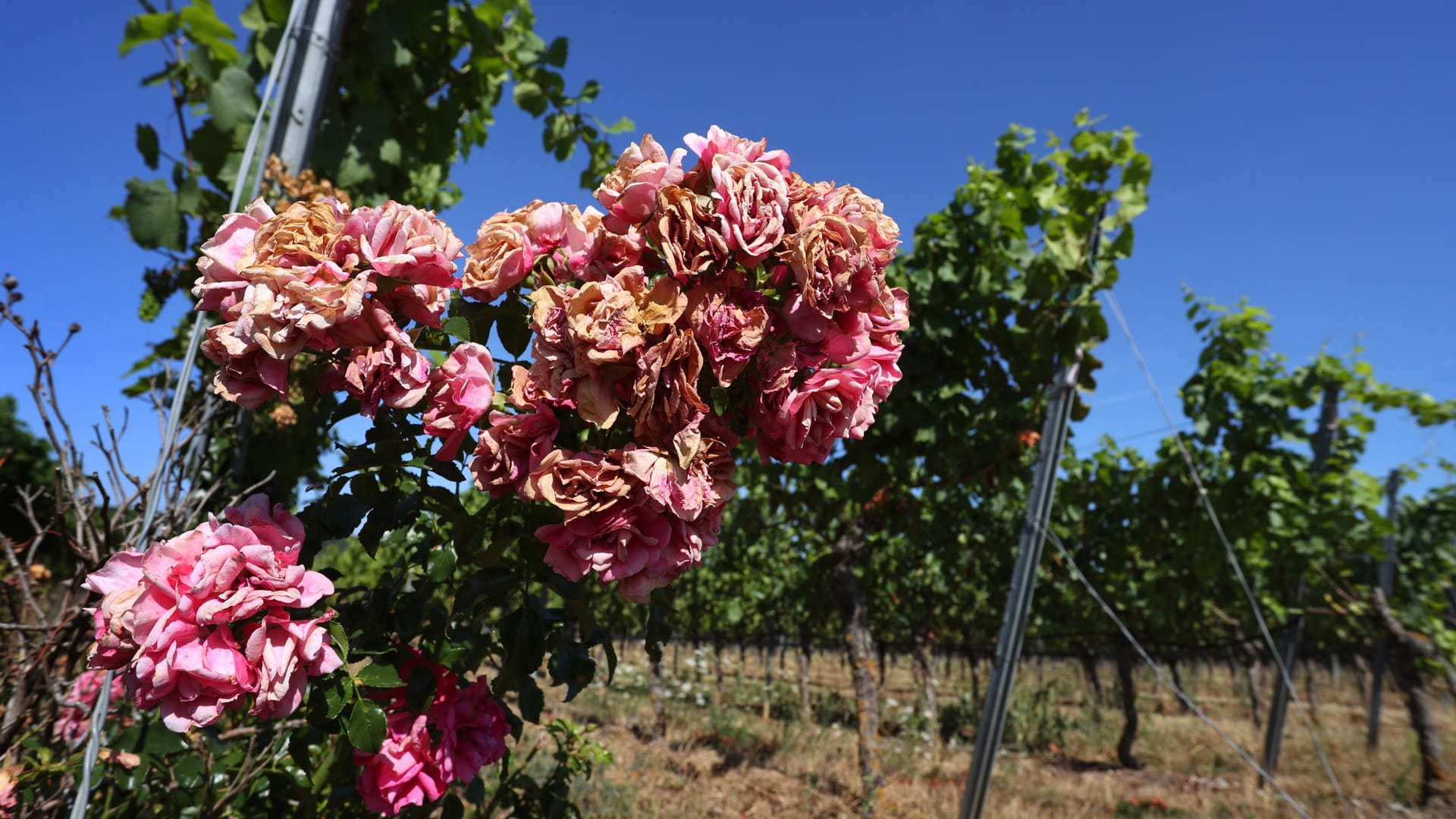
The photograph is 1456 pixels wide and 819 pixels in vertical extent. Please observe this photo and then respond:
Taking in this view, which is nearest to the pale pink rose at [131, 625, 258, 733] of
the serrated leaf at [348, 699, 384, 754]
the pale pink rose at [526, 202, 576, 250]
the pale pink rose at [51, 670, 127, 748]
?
the serrated leaf at [348, 699, 384, 754]

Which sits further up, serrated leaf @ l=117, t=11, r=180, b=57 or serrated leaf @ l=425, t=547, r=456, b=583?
serrated leaf @ l=117, t=11, r=180, b=57

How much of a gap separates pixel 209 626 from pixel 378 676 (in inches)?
9.0

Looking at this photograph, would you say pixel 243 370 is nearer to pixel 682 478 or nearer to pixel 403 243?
pixel 403 243

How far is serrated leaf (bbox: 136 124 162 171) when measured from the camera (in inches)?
84.0

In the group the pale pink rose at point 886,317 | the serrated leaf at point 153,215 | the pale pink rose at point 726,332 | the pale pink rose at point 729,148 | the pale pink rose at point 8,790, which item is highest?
the serrated leaf at point 153,215

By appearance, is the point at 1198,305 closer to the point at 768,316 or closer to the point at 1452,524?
the point at 1452,524

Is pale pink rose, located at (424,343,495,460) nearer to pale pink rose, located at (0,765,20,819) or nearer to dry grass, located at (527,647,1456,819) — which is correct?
pale pink rose, located at (0,765,20,819)

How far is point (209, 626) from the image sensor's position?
0.78m

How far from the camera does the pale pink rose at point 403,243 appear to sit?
0.84 m

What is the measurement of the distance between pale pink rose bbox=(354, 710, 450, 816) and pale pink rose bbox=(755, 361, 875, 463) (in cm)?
74

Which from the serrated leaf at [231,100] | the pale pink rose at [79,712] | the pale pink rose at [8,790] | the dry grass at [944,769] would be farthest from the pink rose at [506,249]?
the dry grass at [944,769]

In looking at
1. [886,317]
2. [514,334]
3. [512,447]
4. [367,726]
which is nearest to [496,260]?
[514,334]

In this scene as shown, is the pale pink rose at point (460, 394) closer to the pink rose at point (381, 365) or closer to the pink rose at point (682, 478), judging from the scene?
the pink rose at point (381, 365)

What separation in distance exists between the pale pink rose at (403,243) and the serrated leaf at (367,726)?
0.54m
